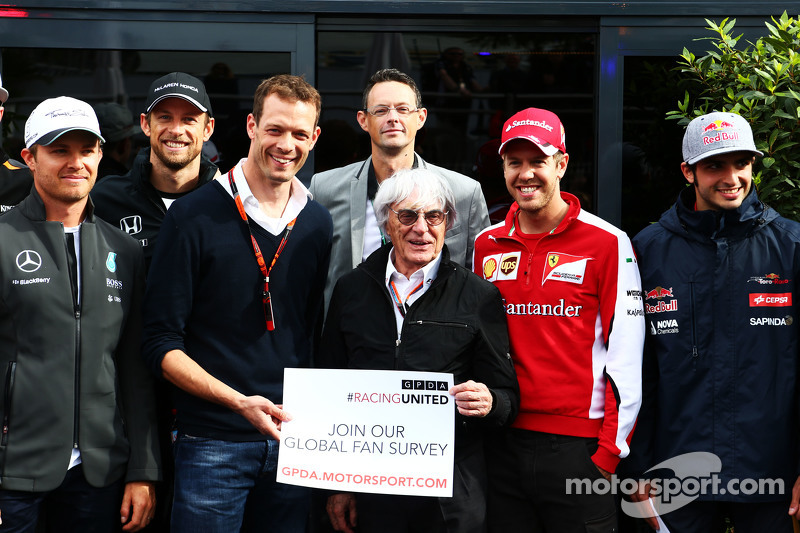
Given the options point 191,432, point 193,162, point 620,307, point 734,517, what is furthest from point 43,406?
point 734,517

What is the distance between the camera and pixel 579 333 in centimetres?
326

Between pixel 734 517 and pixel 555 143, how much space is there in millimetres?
1680

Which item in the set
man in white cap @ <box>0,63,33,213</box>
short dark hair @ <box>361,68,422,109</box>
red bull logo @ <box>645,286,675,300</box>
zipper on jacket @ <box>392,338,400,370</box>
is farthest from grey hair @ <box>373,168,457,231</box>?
man in white cap @ <box>0,63,33,213</box>

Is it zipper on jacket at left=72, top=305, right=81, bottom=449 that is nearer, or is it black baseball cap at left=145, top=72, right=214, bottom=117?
Answer: zipper on jacket at left=72, top=305, right=81, bottom=449

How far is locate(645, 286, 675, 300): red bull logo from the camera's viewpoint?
11.2 ft

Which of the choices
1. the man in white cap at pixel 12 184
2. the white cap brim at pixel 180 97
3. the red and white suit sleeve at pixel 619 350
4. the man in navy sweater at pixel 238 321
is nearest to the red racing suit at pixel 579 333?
the red and white suit sleeve at pixel 619 350

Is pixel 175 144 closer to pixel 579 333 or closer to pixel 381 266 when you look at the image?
pixel 381 266

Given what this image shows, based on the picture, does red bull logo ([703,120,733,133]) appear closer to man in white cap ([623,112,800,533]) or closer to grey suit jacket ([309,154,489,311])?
man in white cap ([623,112,800,533])

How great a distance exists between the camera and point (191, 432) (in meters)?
3.16

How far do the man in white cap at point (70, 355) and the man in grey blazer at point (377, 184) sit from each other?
96cm

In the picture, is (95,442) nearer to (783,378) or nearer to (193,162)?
(193,162)

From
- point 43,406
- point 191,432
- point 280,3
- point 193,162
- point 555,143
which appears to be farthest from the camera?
point 280,3

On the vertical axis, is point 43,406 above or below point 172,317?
below

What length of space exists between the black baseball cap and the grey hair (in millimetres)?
1097
